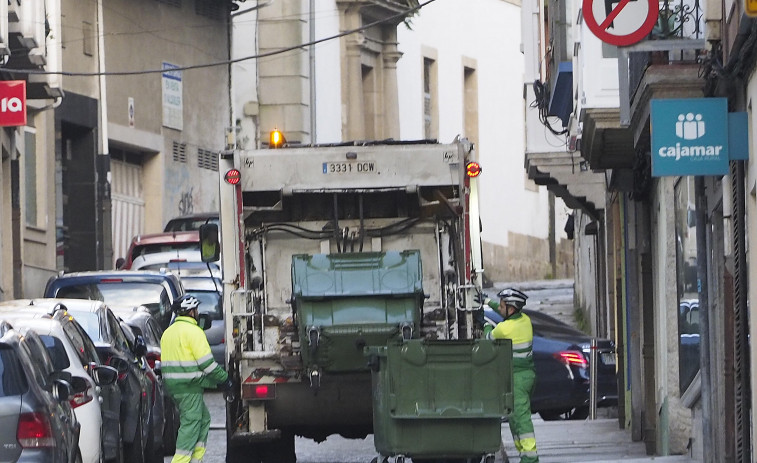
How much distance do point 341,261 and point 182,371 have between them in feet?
4.99

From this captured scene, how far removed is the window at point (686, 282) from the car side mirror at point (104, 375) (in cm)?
442

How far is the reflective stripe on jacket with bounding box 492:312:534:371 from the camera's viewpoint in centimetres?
1576

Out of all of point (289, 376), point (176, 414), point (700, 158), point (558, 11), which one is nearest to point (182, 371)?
point (289, 376)

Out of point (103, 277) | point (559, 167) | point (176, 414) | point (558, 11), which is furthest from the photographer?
point (559, 167)

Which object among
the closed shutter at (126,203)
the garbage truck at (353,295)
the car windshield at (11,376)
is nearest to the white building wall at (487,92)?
the closed shutter at (126,203)

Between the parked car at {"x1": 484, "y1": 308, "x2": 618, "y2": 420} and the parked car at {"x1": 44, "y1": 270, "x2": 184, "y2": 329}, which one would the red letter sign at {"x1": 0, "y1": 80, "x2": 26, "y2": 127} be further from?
the parked car at {"x1": 484, "y1": 308, "x2": 618, "y2": 420}

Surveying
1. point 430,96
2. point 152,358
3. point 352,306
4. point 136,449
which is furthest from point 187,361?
point 430,96

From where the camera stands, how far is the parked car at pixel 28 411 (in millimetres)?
10898

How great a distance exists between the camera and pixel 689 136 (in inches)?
483

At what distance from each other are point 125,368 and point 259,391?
1.06 metres

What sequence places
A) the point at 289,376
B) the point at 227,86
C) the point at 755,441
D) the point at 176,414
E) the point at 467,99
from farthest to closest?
the point at 467,99 → the point at 227,86 → the point at 176,414 → the point at 289,376 → the point at 755,441

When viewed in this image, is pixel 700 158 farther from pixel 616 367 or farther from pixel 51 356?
pixel 616 367

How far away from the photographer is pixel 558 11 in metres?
20.9

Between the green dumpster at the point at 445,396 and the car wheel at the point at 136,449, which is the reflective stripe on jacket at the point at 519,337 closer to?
the green dumpster at the point at 445,396
